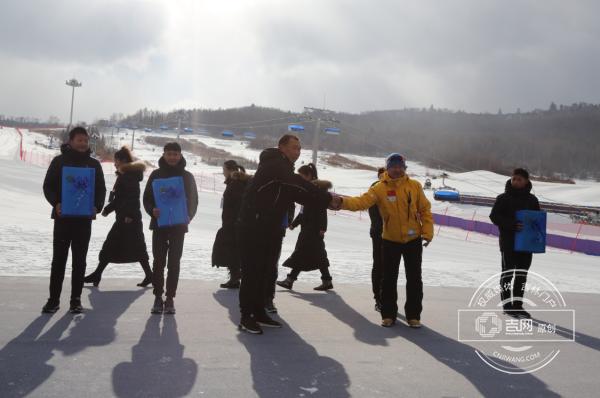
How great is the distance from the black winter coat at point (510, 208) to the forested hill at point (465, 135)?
112692mm

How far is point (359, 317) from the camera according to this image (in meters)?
5.55

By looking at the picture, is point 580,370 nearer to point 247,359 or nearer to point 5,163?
point 247,359

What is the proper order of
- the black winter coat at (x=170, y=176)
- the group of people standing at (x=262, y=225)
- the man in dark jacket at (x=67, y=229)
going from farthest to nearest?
the black winter coat at (x=170, y=176), the man in dark jacket at (x=67, y=229), the group of people standing at (x=262, y=225)

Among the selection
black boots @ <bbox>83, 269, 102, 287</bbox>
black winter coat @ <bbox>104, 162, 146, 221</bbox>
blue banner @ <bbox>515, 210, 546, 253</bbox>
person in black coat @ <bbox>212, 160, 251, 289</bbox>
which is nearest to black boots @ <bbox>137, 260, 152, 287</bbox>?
black boots @ <bbox>83, 269, 102, 287</bbox>

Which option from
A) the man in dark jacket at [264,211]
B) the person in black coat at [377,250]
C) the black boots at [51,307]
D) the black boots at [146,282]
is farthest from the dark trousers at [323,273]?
the black boots at [51,307]

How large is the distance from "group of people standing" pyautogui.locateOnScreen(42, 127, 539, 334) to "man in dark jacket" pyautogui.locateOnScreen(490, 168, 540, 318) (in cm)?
1

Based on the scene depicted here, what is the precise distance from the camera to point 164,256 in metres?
5.32

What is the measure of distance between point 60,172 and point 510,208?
5.03m

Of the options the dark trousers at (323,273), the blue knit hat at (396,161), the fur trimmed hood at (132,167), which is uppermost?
the blue knit hat at (396,161)

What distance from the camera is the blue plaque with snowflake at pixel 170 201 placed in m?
5.21

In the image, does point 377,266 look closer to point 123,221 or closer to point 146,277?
A: point 146,277

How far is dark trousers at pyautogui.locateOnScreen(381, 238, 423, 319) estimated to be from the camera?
17.3 ft

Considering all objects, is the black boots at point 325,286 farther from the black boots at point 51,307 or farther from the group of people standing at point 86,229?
the black boots at point 51,307

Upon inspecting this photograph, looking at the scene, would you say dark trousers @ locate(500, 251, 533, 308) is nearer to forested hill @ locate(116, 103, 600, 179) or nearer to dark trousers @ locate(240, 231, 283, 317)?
dark trousers @ locate(240, 231, 283, 317)
